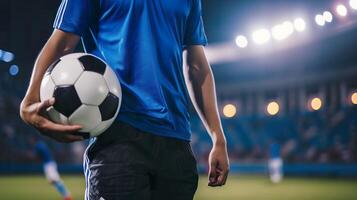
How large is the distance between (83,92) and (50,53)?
220 mm

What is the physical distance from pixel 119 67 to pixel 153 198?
1.85 feet

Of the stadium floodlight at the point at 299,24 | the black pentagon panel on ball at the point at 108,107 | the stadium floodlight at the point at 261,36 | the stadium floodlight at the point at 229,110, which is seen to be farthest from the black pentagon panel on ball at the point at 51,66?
the stadium floodlight at the point at 229,110

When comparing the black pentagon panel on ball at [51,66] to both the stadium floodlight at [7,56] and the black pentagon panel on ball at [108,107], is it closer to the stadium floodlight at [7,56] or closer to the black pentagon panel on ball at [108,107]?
the black pentagon panel on ball at [108,107]

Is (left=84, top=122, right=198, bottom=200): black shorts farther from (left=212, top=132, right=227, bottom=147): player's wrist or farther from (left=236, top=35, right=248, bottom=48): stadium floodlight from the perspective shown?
(left=236, top=35, right=248, bottom=48): stadium floodlight

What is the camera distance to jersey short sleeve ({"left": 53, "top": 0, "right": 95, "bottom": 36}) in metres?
2.24

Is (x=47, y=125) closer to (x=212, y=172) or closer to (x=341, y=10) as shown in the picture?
(x=212, y=172)

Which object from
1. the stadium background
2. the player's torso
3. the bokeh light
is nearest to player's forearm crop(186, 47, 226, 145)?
the player's torso

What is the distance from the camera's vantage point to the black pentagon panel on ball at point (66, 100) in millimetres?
2080

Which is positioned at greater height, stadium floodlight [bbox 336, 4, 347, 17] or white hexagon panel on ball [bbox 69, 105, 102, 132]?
white hexagon panel on ball [bbox 69, 105, 102, 132]

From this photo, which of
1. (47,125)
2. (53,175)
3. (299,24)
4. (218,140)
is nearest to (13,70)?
(299,24)

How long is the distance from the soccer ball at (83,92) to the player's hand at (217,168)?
598 mm

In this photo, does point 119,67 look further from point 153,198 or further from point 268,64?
point 268,64

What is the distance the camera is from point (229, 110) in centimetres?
3812

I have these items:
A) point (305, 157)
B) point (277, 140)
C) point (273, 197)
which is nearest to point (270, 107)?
point (277, 140)
